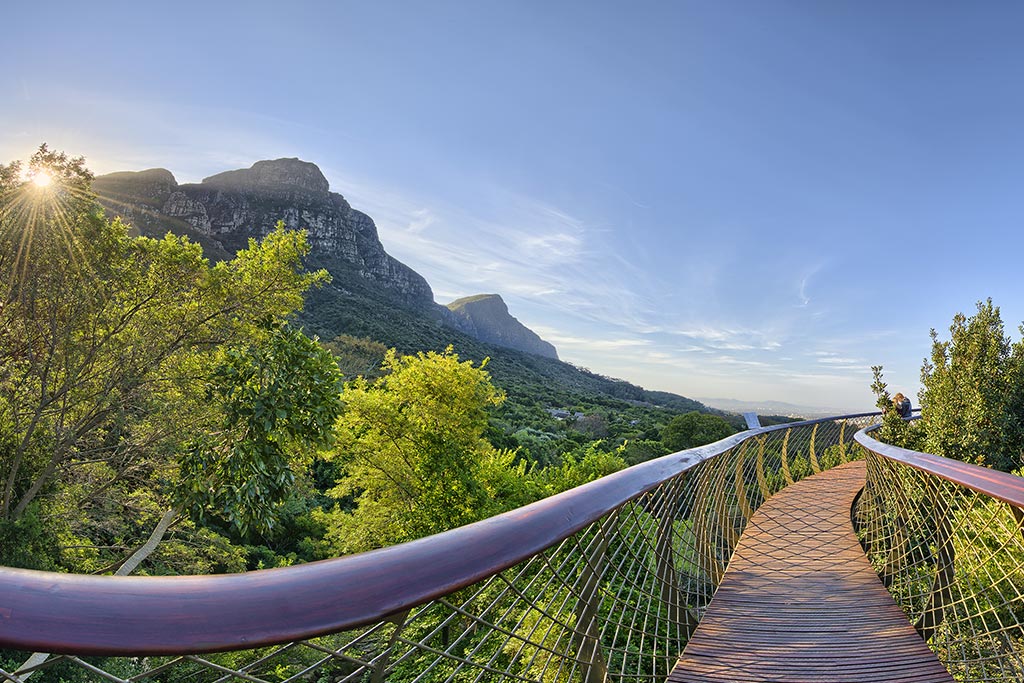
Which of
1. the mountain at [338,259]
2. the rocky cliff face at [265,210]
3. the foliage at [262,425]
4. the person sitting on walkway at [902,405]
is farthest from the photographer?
the rocky cliff face at [265,210]

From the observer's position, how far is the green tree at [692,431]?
29.8m

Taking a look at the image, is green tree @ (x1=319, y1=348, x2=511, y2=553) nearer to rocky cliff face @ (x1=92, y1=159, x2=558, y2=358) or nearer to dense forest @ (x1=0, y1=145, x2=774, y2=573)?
dense forest @ (x1=0, y1=145, x2=774, y2=573)

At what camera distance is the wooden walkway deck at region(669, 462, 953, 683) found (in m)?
2.04

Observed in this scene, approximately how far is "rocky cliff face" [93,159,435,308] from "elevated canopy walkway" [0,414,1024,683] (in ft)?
228

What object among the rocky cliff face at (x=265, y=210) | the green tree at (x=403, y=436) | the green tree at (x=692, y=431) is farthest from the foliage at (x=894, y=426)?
the rocky cliff face at (x=265, y=210)

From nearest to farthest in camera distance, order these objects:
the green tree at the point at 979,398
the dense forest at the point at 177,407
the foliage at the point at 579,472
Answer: the green tree at the point at 979,398 < the dense forest at the point at 177,407 < the foliage at the point at 579,472

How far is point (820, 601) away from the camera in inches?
107

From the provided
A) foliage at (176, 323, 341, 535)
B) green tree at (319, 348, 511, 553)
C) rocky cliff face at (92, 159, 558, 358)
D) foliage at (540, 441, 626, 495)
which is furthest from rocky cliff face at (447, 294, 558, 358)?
foliage at (176, 323, 341, 535)

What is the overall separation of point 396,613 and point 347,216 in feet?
323

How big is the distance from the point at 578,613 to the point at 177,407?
32.7 ft

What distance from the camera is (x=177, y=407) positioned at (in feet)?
29.6

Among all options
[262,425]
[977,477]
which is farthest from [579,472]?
[977,477]

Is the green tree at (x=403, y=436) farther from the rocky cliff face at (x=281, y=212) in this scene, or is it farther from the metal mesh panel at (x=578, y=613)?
the rocky cliff face at (x=281, y=212)

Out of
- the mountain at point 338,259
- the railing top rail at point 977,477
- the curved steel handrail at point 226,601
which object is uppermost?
Answer: the mountain at point 338,259
